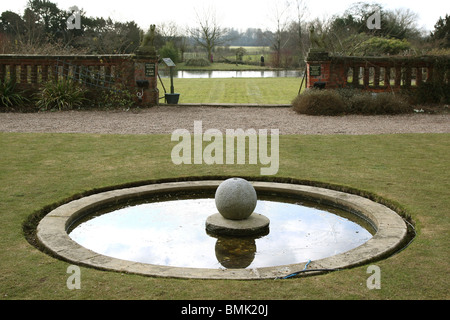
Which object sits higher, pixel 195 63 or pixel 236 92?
pixel 195 63

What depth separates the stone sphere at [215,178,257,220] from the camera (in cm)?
607

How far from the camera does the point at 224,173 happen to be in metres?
8.50

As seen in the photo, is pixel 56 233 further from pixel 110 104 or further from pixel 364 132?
pixel 110 104

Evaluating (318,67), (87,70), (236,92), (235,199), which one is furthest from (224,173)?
(236,92)

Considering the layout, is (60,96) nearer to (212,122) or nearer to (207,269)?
(212,122)

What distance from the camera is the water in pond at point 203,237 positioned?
17.4ft

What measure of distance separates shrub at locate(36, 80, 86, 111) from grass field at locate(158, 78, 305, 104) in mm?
5215

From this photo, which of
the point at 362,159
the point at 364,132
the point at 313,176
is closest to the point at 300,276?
the point at 313,176

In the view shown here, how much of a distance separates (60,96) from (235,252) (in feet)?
41.9

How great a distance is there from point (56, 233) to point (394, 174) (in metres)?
5.51

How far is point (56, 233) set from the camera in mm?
5605

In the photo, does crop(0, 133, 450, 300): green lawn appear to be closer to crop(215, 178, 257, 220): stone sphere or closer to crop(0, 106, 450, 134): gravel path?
crop(0, 106, 450, 134): gravel path

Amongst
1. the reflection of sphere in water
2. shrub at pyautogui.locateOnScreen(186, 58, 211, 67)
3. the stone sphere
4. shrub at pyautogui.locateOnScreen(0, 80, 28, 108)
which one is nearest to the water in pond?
the reflection of sphere in water
